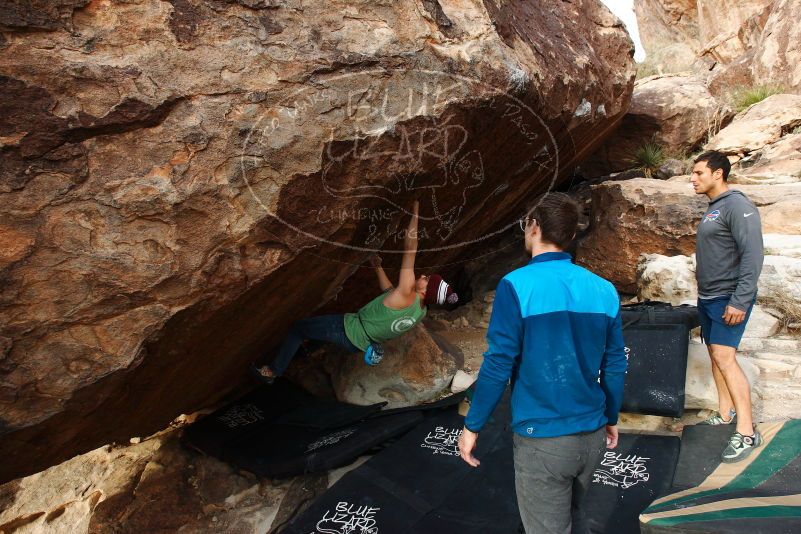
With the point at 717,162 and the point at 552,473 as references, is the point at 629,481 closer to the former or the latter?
the point at 552,473

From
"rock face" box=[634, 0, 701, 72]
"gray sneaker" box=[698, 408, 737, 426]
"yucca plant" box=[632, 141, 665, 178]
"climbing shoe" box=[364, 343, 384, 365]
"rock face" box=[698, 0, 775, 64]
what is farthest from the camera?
"rock face" box=[634, 0, 701, 72]

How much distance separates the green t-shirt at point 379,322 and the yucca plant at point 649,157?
4557 millimetres

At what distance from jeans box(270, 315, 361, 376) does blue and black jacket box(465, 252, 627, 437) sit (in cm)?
167

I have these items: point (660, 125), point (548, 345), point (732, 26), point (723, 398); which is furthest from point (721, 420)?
point (732, 26)

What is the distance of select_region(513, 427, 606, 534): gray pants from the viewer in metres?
1.56

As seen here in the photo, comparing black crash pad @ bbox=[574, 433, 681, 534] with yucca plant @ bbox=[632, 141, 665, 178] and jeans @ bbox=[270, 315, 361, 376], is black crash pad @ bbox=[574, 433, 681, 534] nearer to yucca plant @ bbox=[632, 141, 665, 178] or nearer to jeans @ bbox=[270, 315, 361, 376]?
jeans @ bbox=[270, 315, 361, 376]

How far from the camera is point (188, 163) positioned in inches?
78.0

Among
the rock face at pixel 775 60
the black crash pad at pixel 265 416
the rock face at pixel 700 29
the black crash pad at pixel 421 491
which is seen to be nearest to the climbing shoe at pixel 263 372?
the black crash pad at pixel 265 416

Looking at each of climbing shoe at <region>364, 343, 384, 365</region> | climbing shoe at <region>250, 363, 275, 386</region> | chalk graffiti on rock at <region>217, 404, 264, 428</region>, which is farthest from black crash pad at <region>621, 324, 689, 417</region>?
chalk graffiti on rock at <region>217, 404, 264, 428</region>

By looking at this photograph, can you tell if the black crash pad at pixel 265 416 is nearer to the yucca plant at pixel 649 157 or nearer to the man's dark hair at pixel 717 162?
the man's dark hair at pixel 717 162

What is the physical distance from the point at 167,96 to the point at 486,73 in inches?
53.4

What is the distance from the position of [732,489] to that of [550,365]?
127 cm

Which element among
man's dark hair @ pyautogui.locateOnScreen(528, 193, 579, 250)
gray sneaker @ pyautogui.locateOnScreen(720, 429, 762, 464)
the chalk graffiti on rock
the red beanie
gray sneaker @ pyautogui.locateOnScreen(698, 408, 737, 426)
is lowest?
the chalk graffiti on rock

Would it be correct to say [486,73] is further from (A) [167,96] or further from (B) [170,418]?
(B) [170,418]
